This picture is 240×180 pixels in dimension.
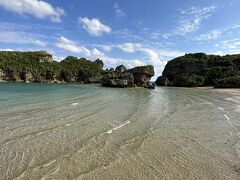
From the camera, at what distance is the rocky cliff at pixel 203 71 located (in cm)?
10956

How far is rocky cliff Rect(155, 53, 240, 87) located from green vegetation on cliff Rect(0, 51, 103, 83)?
44.2m

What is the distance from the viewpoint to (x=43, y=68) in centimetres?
16625

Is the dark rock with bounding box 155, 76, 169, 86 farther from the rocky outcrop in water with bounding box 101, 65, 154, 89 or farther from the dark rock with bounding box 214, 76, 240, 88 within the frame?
the dark rock with bounding box 214, 76, 240, 88

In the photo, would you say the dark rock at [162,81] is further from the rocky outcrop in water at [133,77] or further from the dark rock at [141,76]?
the dark rock at [141,76]

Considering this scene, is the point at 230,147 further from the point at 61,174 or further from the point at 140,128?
the point at 61,174

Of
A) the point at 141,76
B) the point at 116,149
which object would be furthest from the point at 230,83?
the point at 116,149

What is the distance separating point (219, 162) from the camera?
10258mm

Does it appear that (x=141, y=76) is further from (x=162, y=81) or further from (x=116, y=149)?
(x=116, y=149)

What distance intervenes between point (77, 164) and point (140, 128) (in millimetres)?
7401

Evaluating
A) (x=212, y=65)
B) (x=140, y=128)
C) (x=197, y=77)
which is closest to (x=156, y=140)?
(x=140, y=128)

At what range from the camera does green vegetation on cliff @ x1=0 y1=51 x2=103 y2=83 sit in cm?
15088

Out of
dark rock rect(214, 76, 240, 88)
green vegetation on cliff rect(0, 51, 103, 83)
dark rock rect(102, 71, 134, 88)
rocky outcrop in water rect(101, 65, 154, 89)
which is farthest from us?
green vegetation on cliff rect(0, 51, 103, 83)

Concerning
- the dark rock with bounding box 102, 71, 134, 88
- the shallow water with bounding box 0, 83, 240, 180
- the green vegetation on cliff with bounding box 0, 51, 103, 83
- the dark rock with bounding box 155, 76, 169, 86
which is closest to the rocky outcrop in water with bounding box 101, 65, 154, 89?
the dark rock with bounding box 102, 71, 134, 88

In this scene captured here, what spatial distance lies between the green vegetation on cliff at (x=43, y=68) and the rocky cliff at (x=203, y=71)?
44.2m
